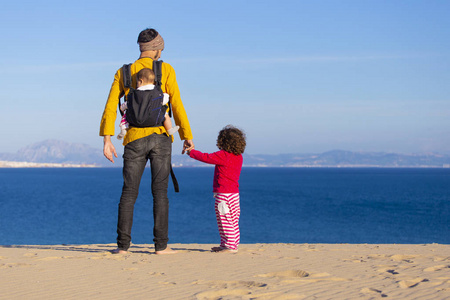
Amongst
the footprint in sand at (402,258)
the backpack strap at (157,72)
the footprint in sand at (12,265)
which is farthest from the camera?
the backpack strap at (157,72)

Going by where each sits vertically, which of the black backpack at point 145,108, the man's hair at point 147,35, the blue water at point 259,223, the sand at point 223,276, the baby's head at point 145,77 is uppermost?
the man's hair at point 147,35

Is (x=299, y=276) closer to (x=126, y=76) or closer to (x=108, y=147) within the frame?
(x=108, y=147)

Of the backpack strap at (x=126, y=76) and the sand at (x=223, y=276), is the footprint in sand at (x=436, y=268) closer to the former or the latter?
the sand at (x=223, y=276)

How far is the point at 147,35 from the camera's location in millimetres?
Answer: 6203

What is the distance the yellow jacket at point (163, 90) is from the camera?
6000 mm

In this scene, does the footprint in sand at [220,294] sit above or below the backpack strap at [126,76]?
below

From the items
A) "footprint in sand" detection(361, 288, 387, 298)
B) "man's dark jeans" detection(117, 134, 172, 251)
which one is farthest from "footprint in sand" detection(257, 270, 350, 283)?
"man's dark jeans" detection(117, 134, 172, 251)

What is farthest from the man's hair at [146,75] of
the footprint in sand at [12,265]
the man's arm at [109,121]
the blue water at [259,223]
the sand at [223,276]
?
the blue water at [259,223]

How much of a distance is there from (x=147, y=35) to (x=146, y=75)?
62 centimetres

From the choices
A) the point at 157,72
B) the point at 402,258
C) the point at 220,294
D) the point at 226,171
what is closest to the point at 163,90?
the point at 157,72

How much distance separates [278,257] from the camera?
19.3ft

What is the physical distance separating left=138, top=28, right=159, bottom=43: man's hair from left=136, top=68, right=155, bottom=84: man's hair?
0.49 meters

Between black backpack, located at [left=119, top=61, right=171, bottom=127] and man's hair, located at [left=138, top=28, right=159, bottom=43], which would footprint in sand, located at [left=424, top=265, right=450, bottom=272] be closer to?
black backpack, located at [left=119, top=61, right=171, bottom=127]

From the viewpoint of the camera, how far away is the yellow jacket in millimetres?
6000
